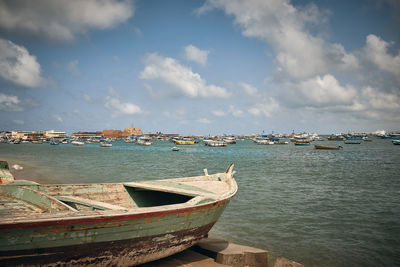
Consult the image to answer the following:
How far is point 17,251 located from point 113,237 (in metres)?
1.58

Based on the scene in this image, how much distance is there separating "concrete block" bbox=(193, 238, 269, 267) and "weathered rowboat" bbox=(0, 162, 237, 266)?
642 mm

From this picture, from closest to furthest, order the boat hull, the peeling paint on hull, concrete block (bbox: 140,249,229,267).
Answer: the boat hull
the peeling paint on hull
concrete block (bbox: 140,249,229,267)

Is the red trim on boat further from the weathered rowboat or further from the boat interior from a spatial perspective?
the boat interior

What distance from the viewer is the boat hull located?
4012 millimetres

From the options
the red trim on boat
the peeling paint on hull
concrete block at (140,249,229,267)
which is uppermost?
the red trim on boat

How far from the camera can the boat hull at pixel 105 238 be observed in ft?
13.2

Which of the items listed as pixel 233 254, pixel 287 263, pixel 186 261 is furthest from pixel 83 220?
pixel 287 263

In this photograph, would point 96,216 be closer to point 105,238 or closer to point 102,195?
point 105,238

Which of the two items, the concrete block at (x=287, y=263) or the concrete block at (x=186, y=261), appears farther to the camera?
the concrete block at (x=287, y=263)

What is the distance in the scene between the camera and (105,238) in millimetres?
4754

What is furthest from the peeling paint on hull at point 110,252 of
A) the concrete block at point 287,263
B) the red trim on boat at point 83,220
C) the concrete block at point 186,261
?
the concrete block at point 287,263

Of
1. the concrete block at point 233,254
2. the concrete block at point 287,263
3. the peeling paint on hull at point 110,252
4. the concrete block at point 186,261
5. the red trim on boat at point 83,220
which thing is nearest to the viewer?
the red trim on boat at point 83,220

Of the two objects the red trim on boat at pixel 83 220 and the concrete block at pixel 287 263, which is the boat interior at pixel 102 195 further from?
the concrete block at pixel 287 263

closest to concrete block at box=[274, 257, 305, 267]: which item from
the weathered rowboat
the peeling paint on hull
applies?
the weathered rowboat
